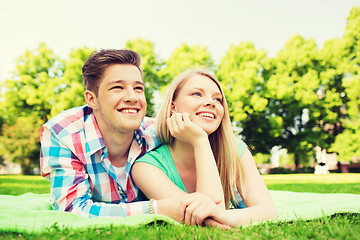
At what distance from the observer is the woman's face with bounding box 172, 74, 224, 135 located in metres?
3.01

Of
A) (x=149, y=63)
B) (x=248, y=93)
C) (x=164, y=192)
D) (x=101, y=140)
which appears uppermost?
(x=149, y=63)

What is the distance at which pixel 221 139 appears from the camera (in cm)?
332

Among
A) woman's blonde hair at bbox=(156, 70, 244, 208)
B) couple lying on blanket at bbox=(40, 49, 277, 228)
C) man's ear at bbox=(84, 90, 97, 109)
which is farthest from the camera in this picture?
man's ear at bbox=(84, 90, 97, 109)

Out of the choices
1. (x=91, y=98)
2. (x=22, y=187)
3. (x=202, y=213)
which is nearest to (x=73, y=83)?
(x=22, y=187)

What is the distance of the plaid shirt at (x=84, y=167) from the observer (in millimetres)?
2578

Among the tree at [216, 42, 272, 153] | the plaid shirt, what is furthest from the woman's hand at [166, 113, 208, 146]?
the tree at [216, 42, 272, 153]

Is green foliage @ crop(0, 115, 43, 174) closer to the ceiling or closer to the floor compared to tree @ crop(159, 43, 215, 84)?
closer to the floor

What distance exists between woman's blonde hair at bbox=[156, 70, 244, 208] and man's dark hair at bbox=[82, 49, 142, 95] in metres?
0.57

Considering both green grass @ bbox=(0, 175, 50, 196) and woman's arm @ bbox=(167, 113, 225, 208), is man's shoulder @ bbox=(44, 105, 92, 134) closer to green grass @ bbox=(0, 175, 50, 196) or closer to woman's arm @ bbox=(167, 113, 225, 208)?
woman's arm @ bbox=(167, 113, 225, 208)

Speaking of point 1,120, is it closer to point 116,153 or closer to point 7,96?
point 7,96

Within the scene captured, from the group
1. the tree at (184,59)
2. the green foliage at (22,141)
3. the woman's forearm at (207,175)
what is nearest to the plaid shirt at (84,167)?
the woman's forearm at (207,175)

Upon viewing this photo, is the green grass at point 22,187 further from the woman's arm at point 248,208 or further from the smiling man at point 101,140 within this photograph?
the woman's arm at point 248,208

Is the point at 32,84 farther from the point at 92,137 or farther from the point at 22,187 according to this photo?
the point at 92,137

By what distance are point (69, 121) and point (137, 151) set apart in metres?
0.78
